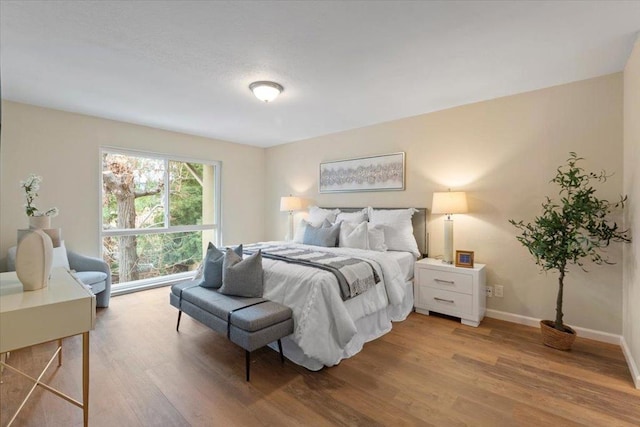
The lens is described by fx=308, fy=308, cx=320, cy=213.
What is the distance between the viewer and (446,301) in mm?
3293

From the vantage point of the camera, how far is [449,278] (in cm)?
326

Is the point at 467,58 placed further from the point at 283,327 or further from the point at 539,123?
the point at 283,327

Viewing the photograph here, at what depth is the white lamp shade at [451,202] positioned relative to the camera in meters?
3.28

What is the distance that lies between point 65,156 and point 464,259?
4812 mm

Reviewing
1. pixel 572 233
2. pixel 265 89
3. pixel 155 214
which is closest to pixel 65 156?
pixel 155 214

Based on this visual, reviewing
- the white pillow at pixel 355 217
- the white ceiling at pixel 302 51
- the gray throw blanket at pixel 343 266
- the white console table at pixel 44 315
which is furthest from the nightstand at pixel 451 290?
the white console table at pixel 44 315

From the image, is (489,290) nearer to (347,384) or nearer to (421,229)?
(421,229)

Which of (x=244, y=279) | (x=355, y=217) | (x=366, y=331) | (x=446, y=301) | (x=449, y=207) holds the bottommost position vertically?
(x=366, y=331)

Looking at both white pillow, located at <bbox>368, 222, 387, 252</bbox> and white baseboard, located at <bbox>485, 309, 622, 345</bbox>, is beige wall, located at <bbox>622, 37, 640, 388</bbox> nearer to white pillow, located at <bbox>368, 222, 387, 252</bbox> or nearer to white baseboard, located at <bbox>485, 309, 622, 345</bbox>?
white baseboard, located at <bbox>485, 309, 622, 345</bbox>

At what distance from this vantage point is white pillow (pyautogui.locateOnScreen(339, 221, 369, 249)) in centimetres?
366

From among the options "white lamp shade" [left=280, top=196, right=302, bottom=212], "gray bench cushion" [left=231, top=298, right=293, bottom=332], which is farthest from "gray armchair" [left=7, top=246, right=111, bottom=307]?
"white lamp shade" [left=280, top=196, right=302, bottom=212]

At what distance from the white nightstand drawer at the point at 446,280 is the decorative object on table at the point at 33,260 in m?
3.20

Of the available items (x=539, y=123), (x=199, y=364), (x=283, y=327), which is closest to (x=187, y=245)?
(x=199, y=364)

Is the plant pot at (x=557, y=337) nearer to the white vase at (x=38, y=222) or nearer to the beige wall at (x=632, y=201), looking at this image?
the beige wall at (x=632, y=201)
